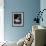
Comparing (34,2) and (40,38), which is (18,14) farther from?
(40,38)

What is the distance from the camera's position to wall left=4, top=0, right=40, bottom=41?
19.0 feet

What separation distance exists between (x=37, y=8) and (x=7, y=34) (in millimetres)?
1701

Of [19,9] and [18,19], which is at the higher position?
[19,9]

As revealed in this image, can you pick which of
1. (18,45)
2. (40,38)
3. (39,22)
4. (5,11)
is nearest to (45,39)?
(40,38)

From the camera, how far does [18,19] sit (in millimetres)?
5852

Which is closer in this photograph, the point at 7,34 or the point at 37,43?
the point at 37,43

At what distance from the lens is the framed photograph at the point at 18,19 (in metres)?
5.82

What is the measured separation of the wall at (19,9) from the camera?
580 centimetres

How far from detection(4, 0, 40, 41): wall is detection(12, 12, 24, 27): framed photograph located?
0.13 meters

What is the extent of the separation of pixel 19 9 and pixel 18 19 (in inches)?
17.0

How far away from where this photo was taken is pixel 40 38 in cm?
276

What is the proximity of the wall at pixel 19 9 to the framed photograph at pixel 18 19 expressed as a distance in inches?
5.1

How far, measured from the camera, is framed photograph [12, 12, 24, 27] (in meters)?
5.82

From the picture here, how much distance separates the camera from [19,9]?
582 cm
